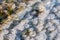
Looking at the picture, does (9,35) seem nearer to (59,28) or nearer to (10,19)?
(10,19)

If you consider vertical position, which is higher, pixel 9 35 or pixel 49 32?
pixel 9 35

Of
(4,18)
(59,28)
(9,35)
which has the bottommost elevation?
(59,28)

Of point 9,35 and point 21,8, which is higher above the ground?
point 21,8

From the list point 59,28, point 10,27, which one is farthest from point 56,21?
point 10,27

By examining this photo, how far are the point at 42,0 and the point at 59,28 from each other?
0.23m

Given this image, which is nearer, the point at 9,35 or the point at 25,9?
the point at 9,35

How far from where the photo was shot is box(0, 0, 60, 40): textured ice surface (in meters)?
1.22

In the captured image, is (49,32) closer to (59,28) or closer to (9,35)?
(59,28)

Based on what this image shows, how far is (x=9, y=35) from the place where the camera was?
1.20m

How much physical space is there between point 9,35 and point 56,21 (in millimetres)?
300

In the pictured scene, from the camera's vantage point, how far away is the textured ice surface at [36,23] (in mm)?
1222

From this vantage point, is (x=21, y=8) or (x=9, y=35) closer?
(x=9, y=35)

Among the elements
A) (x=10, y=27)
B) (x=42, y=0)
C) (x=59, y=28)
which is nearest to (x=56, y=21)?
(x=59, y=28)

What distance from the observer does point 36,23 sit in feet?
4.18
